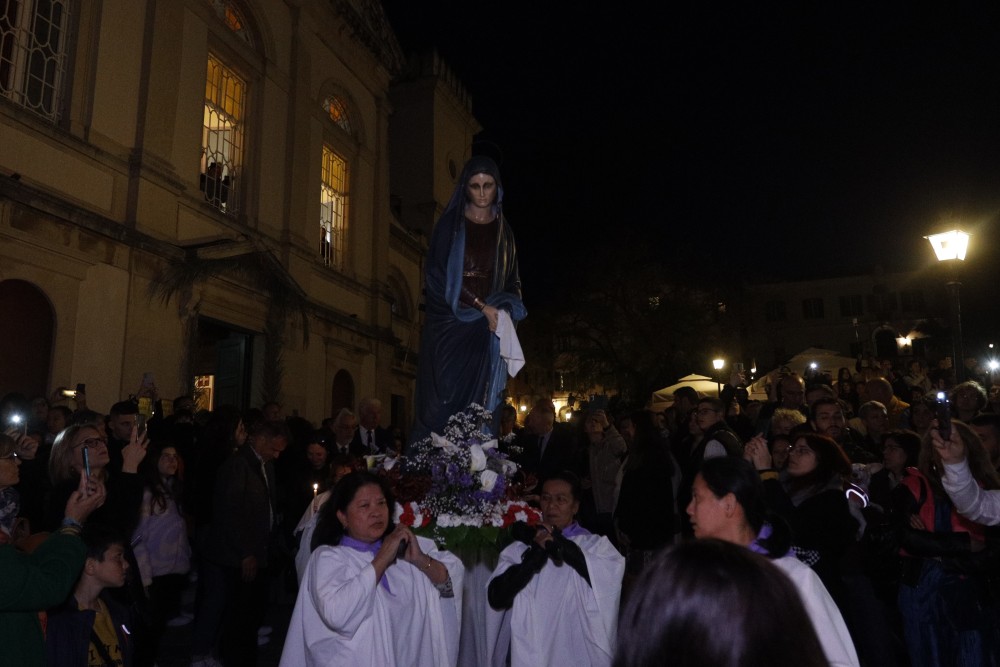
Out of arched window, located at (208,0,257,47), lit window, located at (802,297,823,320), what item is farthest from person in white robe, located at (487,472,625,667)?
lit window, located at (802,297,823,320)

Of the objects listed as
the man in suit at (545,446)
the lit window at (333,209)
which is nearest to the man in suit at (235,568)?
the man in suit at (545,446)

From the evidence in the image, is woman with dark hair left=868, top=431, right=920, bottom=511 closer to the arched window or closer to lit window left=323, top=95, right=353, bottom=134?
the arched window

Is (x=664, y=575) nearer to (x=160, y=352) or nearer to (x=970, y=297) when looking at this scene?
(x=160, y=352)

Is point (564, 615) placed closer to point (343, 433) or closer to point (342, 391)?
point (343, 433)

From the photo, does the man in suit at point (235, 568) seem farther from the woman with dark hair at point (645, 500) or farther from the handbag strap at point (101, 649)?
the woman with dark hair at point (645, 500)

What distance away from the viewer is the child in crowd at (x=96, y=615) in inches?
141

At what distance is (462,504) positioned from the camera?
4379 millimetres

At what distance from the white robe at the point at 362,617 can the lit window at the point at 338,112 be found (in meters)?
19.2

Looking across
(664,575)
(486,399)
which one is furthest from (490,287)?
(664,575)

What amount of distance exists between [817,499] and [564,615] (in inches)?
65.1

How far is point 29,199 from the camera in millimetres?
11156

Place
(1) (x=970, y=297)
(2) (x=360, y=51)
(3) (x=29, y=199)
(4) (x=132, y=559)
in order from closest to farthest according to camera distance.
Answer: (4) (x=132, y=559), (3) (x=29, y=199), (2) (x=360, y=51), (1) (x=970, y=297)

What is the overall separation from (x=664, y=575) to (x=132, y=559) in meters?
4.04

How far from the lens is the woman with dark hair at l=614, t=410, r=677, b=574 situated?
21.4ft
